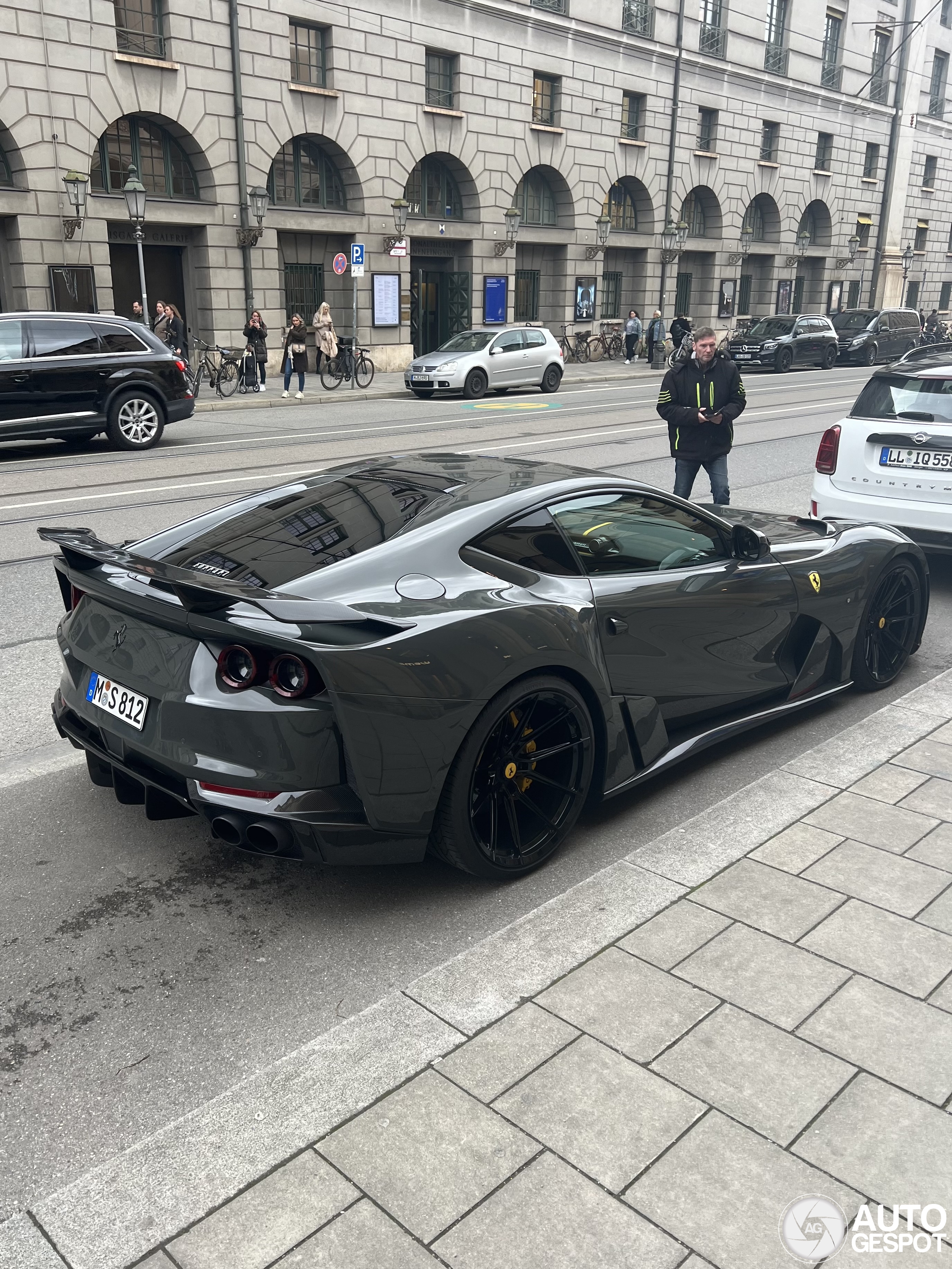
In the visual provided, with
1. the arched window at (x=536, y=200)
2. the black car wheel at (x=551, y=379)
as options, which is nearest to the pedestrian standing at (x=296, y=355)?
the black car wheel at (x=551, y=379)

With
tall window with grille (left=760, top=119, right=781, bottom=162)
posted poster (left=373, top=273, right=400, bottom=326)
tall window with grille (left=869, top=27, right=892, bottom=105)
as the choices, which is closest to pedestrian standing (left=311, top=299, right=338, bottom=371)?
posted poster (left=373, top=273, right=400, bottom=326)

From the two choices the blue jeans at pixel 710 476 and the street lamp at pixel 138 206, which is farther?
the street lamp at pixel 138 206

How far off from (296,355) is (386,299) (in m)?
7.93

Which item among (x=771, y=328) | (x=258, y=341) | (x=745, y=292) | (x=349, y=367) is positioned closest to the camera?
(x=258, y=341)

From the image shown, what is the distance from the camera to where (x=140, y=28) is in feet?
80.1

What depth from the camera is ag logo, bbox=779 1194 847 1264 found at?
2238 millimetres

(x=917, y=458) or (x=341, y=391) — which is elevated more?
(x=917, y=458)

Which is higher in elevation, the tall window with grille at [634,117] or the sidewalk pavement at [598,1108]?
the tall window with grille at [634,117]

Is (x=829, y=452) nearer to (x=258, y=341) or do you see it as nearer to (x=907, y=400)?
(x=907, y=400)

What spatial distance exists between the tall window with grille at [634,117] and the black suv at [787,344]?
8128 mm

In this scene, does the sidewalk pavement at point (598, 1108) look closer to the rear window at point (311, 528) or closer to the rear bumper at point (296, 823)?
the rear bumper at point (296, 823)

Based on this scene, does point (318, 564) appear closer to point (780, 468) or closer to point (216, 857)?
point (216, 857)

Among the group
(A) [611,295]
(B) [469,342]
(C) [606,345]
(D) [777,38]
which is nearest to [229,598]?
(B) [469,342]

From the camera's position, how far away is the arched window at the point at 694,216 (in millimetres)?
40562
